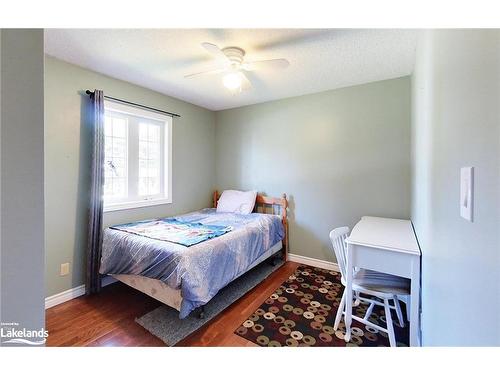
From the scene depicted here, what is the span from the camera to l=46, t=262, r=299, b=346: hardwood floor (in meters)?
1.58

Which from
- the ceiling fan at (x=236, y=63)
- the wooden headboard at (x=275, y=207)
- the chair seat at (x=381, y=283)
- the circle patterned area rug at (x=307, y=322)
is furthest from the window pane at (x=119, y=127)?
the chair seat at (x=381, y=283)

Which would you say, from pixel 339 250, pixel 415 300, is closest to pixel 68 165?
pixel 339 250

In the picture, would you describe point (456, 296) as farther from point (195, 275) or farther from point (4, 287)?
point (195, 275)

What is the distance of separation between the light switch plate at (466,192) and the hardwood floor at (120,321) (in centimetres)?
154

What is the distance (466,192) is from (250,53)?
1912 millimetres

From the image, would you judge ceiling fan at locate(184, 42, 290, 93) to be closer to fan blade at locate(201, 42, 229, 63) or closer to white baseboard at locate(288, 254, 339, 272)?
fan blade at locate(201, 42, 229, 63)

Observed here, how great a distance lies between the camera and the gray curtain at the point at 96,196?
2180mm

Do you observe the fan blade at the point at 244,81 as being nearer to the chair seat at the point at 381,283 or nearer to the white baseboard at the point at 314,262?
the chair seat at the point at 381,283

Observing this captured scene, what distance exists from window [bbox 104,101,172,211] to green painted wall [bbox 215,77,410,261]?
1.13m

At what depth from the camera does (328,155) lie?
111 inches

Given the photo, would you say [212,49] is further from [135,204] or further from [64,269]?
[64,269]

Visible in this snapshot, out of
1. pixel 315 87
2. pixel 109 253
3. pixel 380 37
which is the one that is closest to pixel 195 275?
pixel 109 253

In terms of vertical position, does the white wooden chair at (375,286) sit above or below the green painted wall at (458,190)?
below
